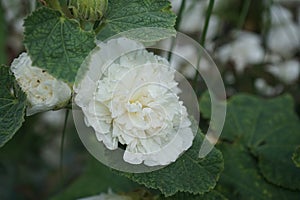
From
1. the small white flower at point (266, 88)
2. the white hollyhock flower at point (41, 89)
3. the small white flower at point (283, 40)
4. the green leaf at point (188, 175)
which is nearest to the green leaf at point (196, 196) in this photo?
the green leaf at point (188, 175)

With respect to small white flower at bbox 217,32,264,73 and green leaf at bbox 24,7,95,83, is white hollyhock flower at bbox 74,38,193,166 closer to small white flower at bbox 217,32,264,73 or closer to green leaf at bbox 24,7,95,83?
green leaf at bbox 24,7,95,83

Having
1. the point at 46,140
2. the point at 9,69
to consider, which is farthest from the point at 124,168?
the point at 46,140

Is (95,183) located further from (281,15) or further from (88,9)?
(281,15)

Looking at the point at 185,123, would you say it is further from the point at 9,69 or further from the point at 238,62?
the point at 238,62

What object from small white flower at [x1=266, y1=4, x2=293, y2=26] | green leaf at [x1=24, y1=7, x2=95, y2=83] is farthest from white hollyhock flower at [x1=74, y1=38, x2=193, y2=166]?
small white flower at [x1=266, y1=4, x2=293, y2=26]

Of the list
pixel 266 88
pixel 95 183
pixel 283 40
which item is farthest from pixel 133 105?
pixel 283 40

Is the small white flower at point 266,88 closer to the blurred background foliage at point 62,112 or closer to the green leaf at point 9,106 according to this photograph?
the blurred background foliage at point 62,112
